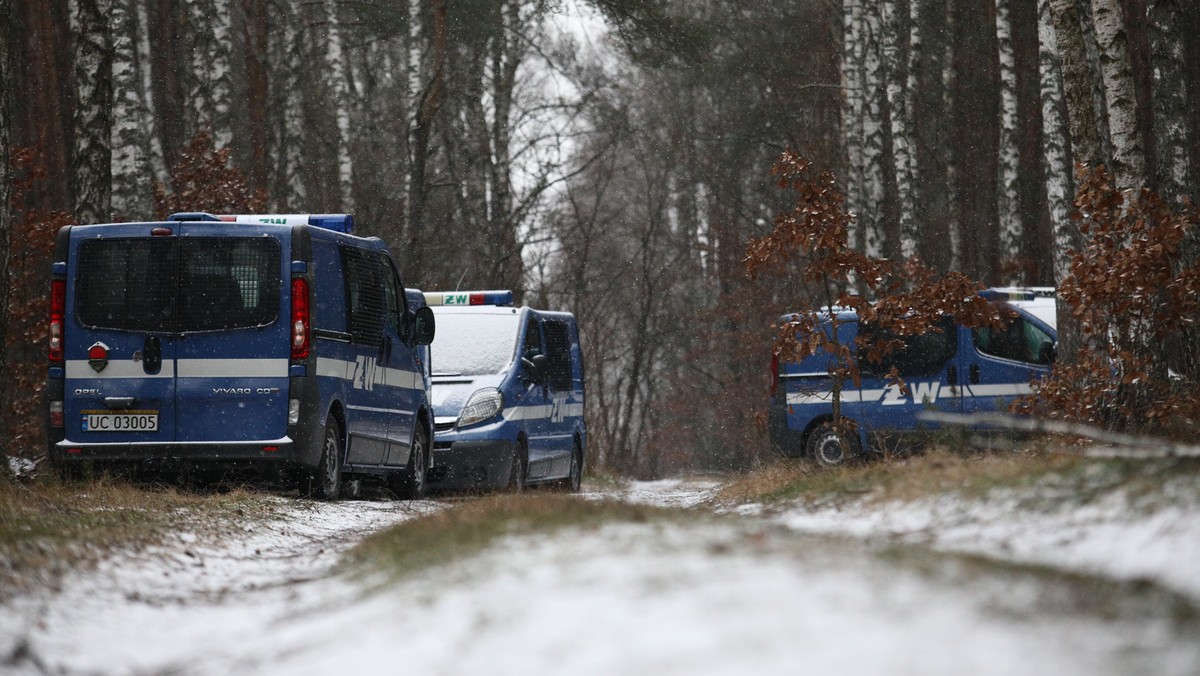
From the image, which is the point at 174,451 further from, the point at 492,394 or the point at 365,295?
the point at 492,394

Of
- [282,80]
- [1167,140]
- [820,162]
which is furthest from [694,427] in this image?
[1167,140]

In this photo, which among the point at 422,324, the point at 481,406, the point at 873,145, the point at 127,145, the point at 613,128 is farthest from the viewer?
the point at 613,128

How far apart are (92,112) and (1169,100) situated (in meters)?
11.4

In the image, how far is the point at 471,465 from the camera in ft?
50.0

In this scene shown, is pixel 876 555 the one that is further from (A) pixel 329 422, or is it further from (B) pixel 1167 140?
(B) pixel 1167 140

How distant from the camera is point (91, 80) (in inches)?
628

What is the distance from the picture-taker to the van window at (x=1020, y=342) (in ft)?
64.8

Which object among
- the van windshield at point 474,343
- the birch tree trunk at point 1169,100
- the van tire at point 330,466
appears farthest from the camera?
the birch tree trunk at point 1169,100

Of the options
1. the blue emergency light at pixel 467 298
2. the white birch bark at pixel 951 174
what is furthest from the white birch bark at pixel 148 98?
the white birch bark at pixel 951 174

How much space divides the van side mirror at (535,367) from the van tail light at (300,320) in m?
4.38

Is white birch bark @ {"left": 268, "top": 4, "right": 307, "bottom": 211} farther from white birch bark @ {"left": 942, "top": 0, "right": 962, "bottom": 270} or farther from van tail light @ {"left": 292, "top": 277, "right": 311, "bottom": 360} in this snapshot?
van tail light @ {"left": 292, "top": 277, "right": 311, "bottom": 360}

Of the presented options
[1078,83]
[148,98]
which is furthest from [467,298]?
[148,98]

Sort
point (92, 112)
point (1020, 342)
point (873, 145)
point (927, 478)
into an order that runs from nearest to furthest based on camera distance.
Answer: point (927, 478) → point (92, 112) → point (1020, 342) → point (873, 145)

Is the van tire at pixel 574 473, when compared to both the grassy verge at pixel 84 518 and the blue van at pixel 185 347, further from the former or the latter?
the grassy verge at pixel 84 518
